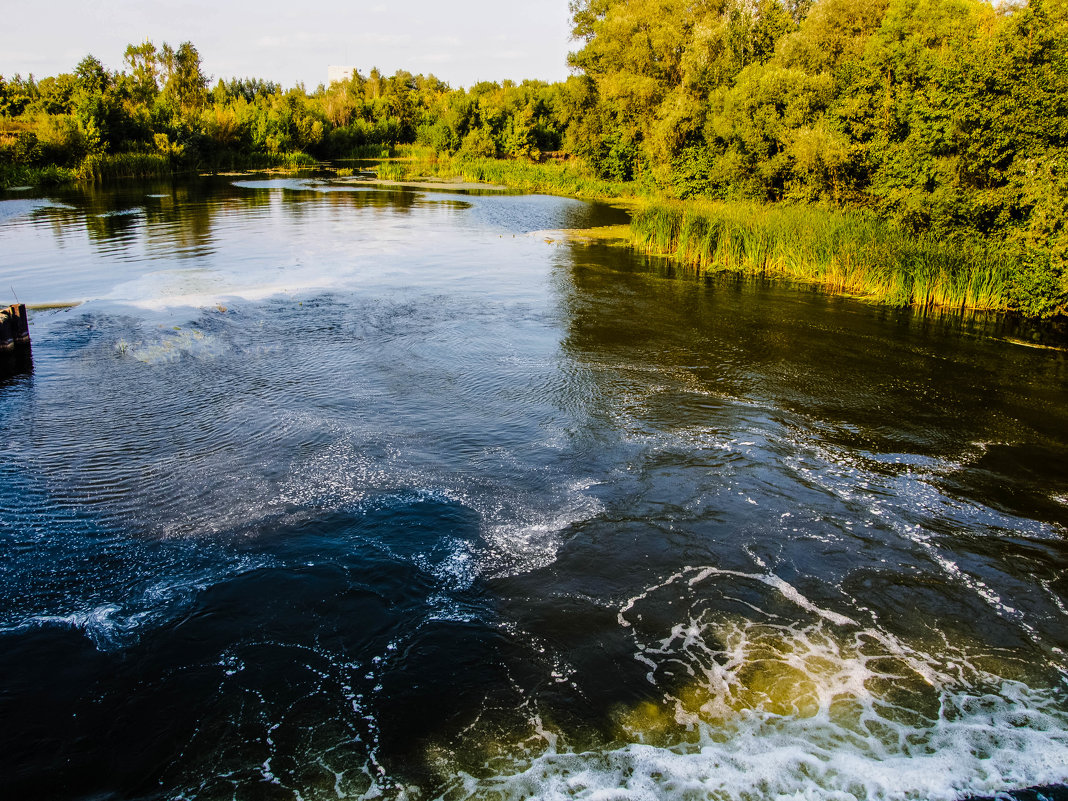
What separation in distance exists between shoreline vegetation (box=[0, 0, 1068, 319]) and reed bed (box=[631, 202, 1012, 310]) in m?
0.06

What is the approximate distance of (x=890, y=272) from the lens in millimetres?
18625

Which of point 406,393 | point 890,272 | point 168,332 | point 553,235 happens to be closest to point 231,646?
point 406,393

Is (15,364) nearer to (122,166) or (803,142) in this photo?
(803,142)

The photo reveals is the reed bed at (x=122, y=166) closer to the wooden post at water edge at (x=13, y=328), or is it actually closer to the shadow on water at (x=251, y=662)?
the wooden post at water edge at (x=13, y=328)

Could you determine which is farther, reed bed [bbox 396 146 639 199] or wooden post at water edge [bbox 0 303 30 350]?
reed bed [bbox 396 146 639 199]

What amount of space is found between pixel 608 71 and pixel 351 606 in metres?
48.4

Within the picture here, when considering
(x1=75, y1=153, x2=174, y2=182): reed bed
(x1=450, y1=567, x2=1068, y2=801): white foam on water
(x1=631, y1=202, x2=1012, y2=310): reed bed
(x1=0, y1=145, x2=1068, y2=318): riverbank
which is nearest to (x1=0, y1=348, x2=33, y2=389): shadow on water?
(x1=450, y1=567, x2=1068, y2=801): white foam on water

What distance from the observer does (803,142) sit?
2388cm

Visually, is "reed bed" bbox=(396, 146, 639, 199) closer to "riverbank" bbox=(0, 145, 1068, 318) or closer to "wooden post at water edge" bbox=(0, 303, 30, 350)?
"riverbank" bbox=(0, 145, 1068, 318)

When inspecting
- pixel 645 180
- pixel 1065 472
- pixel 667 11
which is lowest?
pixel 1065 472

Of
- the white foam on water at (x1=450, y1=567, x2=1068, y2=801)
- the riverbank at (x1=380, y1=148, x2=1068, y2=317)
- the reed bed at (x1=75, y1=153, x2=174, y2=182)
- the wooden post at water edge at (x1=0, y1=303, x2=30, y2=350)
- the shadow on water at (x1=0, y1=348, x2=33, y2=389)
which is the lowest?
the white foam on water at (x1=450, y1=567, x2=1068, y2=801)

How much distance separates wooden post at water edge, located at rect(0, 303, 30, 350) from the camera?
39.2 ft

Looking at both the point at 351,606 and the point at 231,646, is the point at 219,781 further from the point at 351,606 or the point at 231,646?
the point at 351,606

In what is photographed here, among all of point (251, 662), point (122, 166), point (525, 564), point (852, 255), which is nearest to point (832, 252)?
point (852, 255)
